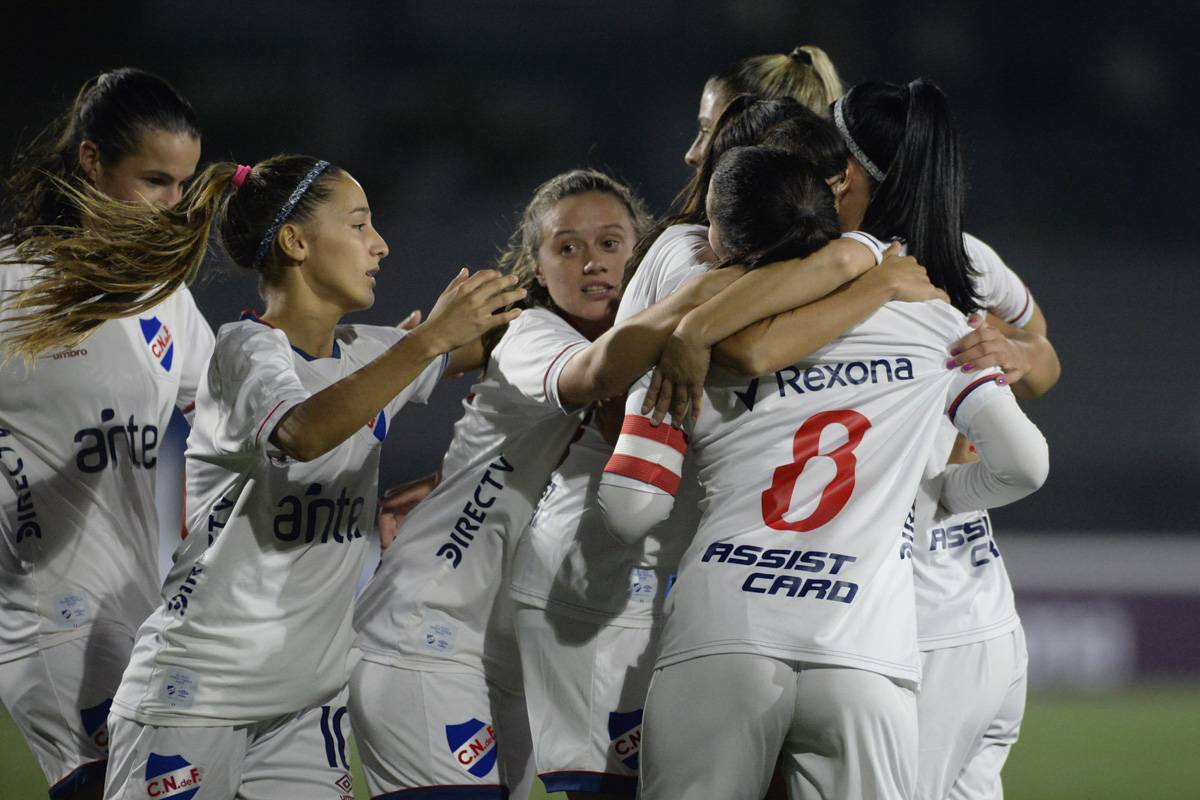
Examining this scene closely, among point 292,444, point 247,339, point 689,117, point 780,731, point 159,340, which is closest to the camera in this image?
point 780,731

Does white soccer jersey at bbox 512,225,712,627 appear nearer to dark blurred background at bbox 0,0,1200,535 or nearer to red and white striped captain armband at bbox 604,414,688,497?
red and white striped captain armband at bbox 604,414,688,497

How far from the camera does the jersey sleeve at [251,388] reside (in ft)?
8.03

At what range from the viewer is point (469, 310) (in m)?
2.51

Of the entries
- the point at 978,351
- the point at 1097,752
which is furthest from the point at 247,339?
the point at 1097,752

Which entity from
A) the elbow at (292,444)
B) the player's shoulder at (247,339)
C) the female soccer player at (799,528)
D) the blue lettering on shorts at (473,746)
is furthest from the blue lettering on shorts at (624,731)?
the player's shoulder at (247,339)

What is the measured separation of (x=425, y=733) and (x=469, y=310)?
1.06 meters

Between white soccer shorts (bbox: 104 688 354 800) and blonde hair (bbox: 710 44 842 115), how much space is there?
2074 mm

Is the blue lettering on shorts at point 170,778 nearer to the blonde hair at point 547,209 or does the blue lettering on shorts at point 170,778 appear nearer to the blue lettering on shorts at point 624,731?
the blue lettering on shorts at point 624,731

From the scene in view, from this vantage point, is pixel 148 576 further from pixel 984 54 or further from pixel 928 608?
pixel 984 54

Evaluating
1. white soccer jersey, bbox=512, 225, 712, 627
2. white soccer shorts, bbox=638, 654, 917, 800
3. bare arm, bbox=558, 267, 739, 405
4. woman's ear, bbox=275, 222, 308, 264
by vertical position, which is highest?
woman's ear, bbox=275, 222, 308, 264

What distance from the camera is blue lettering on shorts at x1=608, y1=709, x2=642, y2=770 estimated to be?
2.88 m

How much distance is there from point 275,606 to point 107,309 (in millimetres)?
823

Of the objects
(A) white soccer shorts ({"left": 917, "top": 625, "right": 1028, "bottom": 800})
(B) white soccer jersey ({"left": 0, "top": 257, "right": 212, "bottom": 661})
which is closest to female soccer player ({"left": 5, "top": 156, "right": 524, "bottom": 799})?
(B) white soccer jersey ({"left": 0, "top": 257, "right": 212, "bottom": 661})

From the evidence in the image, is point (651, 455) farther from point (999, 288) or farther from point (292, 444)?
point (999, 288)
